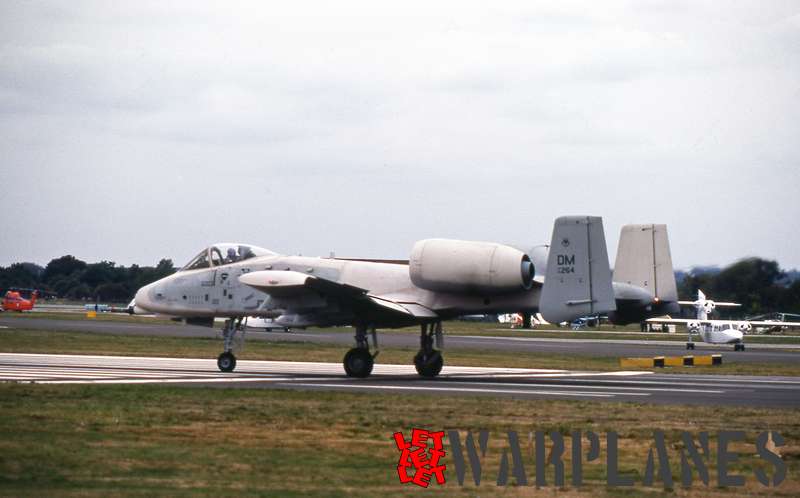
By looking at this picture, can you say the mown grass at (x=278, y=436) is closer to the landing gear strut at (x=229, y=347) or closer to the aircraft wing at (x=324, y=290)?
the aircraft wing at (x=324, y=290)

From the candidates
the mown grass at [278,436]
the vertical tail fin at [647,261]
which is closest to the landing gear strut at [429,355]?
the vertical tail fin at [647,261]

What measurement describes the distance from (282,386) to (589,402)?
7.26 metres

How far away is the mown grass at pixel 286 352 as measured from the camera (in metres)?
43.1

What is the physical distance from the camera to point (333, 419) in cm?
1961

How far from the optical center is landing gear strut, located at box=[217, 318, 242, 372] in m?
33.6

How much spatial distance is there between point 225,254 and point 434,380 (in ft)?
23.6

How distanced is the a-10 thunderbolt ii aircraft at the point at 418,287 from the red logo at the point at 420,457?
11.6m

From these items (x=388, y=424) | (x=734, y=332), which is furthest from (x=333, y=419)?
(x=734, y=332)

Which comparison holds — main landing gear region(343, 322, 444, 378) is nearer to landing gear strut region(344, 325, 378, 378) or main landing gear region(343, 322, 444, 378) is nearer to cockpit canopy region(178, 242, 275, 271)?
landing gear strut region(344, 325, 378, 378)

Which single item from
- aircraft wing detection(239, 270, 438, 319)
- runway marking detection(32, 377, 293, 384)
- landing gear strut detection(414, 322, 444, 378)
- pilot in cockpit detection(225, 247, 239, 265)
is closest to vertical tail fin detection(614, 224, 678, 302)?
landing gear strut detection(414, 322, 444, 378)

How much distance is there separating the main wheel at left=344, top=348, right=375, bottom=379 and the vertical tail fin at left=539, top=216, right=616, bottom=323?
17.0ft

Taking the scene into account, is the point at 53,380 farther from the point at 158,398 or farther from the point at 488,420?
the point at 488,420

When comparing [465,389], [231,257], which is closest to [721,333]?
[231,257]

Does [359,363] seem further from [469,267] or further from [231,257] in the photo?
[231,257]
